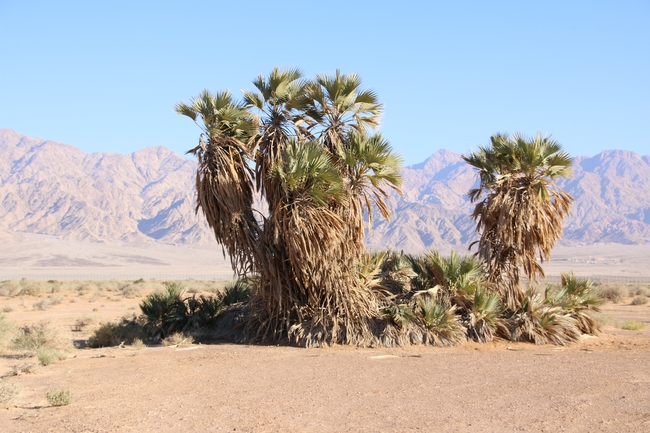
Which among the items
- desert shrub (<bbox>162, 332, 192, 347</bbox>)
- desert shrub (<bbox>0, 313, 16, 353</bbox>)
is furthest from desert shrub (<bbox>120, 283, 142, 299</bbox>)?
desert shrub (<bbox>162, 332, 192, 347</bbox>)

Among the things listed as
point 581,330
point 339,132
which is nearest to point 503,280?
point 581,330

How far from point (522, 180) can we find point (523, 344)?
3.72 meters

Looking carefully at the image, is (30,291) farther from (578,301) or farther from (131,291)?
(578,301)

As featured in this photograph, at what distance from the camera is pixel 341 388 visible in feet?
30.8

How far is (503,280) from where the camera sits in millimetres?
15016

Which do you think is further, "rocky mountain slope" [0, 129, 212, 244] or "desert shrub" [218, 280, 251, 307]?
"rocky mountain slope" [0, 129, 212, 244]

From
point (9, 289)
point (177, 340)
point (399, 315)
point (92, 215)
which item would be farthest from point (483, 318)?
point (92, 215)

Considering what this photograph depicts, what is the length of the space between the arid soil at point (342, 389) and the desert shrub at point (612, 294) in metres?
16.1

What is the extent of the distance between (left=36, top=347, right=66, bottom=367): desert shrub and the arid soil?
225mm

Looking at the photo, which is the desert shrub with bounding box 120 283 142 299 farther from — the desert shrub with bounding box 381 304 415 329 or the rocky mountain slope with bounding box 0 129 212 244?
the rocky mountain slope with bounding box 0 129 212 244

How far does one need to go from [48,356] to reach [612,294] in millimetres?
24942

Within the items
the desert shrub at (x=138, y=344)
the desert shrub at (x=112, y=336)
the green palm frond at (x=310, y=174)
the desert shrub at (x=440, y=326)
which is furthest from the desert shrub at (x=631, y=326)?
the desert shrub at (x=112, y=336)

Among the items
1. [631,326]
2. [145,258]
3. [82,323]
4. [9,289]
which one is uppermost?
[631,326]

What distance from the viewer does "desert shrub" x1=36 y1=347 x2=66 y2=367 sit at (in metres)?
11.8
